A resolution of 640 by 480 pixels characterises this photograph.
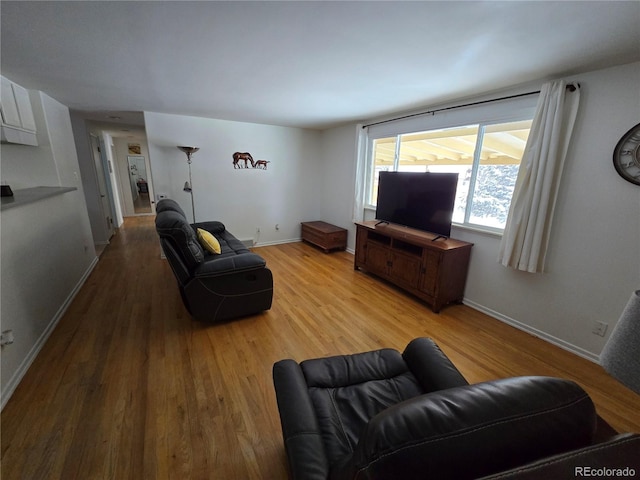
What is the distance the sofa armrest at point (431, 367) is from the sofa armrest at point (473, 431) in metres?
0.59

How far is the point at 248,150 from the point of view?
460 centimetres

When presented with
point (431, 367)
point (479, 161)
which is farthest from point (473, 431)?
point (479, 161)

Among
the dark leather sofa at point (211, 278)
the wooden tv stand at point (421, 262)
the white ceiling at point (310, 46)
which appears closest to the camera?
the white ceiling at point (310, 46)

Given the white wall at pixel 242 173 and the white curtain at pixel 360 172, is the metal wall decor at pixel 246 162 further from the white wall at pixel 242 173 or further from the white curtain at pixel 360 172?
the white curtain at pixel 360 172

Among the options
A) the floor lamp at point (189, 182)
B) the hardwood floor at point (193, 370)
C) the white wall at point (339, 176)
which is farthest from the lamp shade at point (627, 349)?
the floor lamp at point (189, 182)

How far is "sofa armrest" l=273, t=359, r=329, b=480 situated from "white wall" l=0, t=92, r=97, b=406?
74.3 inches

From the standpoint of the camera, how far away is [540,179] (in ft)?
7.11

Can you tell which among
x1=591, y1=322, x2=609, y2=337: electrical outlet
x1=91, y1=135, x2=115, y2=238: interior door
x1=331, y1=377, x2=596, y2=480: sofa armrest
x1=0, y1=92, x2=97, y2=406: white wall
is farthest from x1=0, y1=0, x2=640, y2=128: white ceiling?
x1=91, y1=135, x2=115, y2=238: interior door

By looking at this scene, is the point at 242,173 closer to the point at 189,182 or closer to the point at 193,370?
the point at 189,182

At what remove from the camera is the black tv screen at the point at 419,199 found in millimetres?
2768

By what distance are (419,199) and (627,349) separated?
2531 mm

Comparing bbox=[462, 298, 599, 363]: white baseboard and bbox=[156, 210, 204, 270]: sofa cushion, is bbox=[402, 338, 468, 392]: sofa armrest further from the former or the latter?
bbox=[156, 210, 204, 270]: sofa cushion

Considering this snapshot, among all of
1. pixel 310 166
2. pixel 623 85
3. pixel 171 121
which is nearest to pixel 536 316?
pixel 623 85

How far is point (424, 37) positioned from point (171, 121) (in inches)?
151
